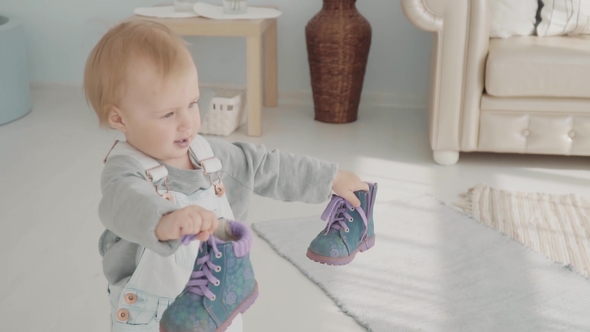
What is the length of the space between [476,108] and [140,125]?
1.75 metres

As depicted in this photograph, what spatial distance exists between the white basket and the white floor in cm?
7

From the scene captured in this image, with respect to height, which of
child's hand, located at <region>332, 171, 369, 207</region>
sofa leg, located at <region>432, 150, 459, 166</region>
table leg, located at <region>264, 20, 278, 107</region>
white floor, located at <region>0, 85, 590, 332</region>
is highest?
child's hand, located at <region>332, 171, 369, 207</region>

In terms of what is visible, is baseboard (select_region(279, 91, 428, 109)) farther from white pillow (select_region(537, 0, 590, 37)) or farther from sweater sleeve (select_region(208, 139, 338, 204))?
sweater sleeve (select_region(208, 139, 338, 204))

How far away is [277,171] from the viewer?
1271mm

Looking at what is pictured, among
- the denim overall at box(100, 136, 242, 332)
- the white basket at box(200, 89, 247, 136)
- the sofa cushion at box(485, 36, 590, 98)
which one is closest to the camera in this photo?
the denim overall at box(100, 136, 242, 332)

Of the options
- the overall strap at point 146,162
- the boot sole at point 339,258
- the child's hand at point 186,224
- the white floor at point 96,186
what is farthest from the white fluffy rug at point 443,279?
the child's hand at point 186,224

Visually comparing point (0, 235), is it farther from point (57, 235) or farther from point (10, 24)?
point (10, 24)

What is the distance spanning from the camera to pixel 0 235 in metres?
2.19

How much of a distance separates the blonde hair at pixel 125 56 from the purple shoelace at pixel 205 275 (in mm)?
261

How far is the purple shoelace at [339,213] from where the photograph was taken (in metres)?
1.32

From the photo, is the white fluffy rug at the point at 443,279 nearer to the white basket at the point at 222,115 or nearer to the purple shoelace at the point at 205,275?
the purple shoelace at the point at 205,275

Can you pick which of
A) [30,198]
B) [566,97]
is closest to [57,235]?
[30,198]

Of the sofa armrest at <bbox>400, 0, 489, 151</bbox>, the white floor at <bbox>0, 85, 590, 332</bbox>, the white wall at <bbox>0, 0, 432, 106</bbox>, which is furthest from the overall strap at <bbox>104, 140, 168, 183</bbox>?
the white wall at <bbox>0, 0, 432, 106</bbox>

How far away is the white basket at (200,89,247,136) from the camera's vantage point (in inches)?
121
